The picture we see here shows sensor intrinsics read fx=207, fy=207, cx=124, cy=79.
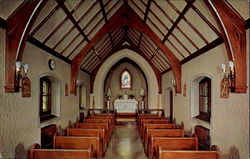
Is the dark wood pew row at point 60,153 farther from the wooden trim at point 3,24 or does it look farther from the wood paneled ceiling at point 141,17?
the wood paneled ceiling at point 141,17

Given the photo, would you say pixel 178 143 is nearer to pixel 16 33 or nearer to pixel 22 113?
pixel 22 113

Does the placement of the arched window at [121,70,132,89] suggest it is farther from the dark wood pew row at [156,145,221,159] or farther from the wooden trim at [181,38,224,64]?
the dark wood pew row at [156,145,221,159]

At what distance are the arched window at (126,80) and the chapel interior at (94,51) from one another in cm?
560

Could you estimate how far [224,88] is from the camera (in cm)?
424

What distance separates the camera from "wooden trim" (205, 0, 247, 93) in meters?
3.40

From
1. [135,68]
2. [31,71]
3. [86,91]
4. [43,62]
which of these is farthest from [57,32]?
[135,68]

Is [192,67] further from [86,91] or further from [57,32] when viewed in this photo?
[86,91]

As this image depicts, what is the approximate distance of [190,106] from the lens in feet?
22.1

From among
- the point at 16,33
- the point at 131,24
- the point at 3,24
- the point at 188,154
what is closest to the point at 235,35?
the point at 188,154

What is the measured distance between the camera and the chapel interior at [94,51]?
3494 mm

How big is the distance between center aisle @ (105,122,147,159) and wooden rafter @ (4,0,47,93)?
3.49 meters

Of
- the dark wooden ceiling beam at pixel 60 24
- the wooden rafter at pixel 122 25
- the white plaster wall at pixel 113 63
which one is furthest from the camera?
the white plaster wall at pixel 113 63

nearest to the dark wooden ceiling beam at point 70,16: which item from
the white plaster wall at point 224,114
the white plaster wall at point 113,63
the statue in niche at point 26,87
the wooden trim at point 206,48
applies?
the statue in niche at point 26,87

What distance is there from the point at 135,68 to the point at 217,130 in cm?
1084
